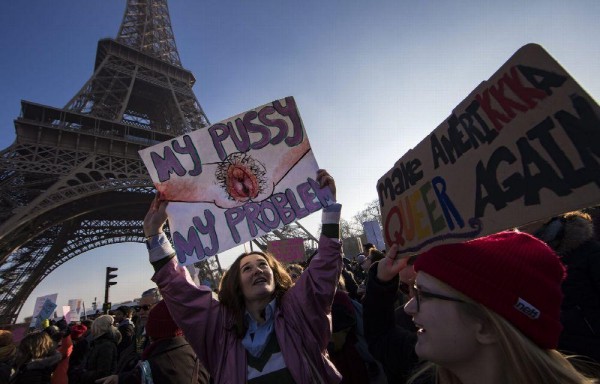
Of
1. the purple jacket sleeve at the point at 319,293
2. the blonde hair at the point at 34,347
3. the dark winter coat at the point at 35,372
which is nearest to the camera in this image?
the purple jacket sleeve at the point at 319,293

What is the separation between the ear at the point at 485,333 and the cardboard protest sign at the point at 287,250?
38.2ft

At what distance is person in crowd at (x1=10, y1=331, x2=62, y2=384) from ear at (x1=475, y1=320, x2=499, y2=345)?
399 centimetres

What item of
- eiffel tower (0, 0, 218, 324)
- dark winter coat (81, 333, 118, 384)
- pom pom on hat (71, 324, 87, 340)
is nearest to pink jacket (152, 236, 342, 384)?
dark winter coat (81, 333, 118, 384)

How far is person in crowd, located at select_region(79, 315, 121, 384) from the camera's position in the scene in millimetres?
3270

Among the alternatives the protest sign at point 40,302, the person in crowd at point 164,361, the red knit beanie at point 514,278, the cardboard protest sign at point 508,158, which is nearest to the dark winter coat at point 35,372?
the person in crowd at point 164,361

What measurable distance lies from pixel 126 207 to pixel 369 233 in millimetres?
17578

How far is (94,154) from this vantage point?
15.0 m

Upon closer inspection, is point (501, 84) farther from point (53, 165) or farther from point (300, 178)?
point (53, 165)

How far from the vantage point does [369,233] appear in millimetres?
13672

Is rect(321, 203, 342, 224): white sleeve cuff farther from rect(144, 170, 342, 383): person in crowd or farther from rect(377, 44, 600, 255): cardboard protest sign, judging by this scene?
rect(377, 44, 600, 255): cardboard protest sign

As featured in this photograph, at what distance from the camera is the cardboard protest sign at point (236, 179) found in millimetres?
2393

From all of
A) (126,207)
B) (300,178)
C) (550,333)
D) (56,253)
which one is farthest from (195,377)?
(56,253)

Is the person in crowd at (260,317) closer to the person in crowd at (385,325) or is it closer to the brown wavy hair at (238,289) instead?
the brown wavy hair at (238,289)

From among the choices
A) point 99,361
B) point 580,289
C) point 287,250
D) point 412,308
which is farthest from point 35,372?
point 287,250
